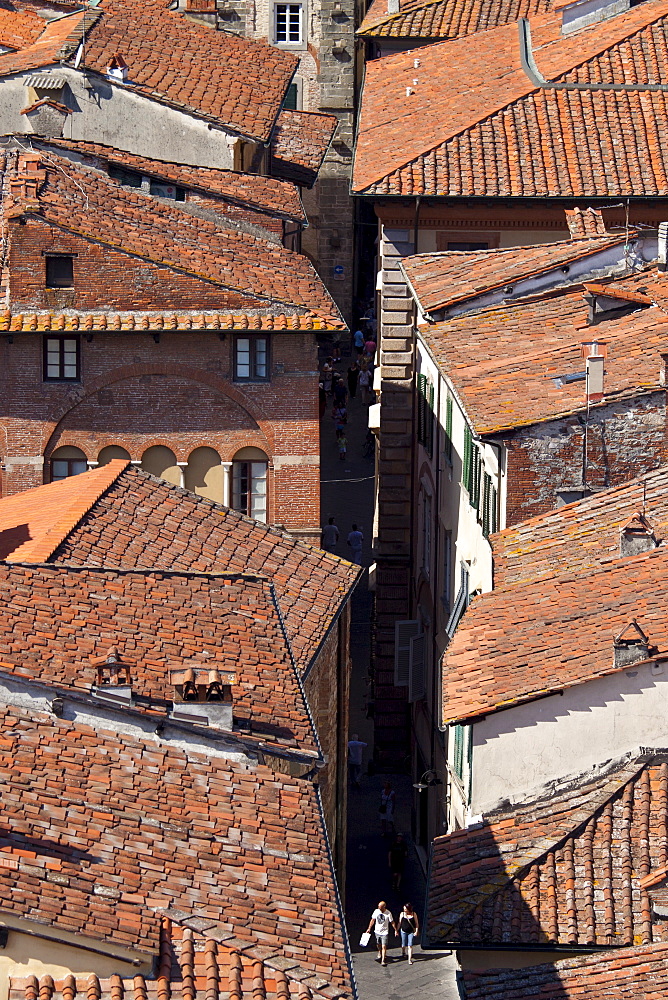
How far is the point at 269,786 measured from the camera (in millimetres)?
30672

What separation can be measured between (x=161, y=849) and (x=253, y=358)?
2368 centimetres

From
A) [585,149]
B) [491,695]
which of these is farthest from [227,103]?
[491,695]

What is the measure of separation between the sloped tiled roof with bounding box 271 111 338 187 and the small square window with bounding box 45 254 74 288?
17622mm

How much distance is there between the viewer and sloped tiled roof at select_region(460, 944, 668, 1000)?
31188mm

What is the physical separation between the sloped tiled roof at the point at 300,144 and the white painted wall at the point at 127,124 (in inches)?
250

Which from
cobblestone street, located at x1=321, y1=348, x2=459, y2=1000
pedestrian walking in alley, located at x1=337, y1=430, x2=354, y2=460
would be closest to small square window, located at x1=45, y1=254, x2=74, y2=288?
cobblestone street, located at x1=321, y1=348, x2=459, y2=1000

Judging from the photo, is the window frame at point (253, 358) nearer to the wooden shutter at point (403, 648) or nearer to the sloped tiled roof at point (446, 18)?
the wooden shutter at point (403, 648)

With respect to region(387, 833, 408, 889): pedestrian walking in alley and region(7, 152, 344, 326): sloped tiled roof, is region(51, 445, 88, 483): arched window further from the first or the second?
region(387, 833, 408, 889): pedestrian walking in alley

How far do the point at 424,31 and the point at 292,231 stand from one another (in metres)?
17.3

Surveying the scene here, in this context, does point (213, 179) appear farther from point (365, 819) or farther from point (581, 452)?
point (581, 452)

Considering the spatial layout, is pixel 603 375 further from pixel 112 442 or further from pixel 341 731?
pixel 112 442

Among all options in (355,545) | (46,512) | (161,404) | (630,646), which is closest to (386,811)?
(161,404)

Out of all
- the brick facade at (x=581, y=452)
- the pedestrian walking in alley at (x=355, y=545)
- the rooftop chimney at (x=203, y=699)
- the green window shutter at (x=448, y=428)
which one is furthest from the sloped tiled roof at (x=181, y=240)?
the rooftop chimney at (x=203, y=699)

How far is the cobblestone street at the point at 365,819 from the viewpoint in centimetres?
3816
